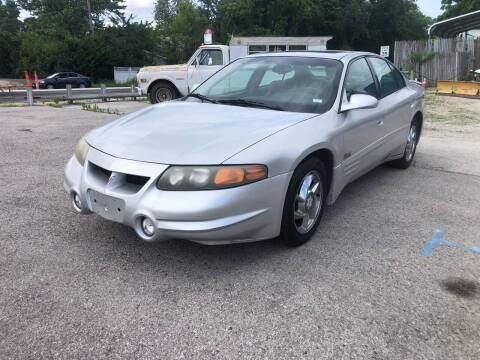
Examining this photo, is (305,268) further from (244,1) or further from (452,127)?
(244,1)

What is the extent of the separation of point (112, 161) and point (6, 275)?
1011 mm

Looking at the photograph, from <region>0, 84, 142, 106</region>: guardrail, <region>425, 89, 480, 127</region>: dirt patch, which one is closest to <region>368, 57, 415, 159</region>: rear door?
<region>425, 89, 480, 127</region>: dirt patch

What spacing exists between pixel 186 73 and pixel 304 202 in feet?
31.3

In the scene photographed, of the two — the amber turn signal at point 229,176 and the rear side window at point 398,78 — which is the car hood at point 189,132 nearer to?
the amber turn signal at point 229,176

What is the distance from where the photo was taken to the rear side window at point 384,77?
452cm

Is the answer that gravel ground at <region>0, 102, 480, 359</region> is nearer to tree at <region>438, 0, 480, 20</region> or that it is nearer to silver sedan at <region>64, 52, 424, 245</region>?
silver sedan at <region>64, 52, 424, 245</region>

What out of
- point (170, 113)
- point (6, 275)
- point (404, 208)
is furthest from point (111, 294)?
point (404, 208)

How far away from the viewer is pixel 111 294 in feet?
8.41

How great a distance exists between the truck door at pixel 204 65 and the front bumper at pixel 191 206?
9.35 metres

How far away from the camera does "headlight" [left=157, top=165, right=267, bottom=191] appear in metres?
2.56

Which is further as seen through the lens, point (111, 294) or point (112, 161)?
point (112, 161)

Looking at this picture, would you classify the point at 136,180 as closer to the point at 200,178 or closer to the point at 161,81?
the point at 200,178

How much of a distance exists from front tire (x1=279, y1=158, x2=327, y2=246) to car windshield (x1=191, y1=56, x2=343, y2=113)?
54cm

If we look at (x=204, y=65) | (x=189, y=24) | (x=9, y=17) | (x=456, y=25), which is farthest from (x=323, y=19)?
(x=9, y=17)
